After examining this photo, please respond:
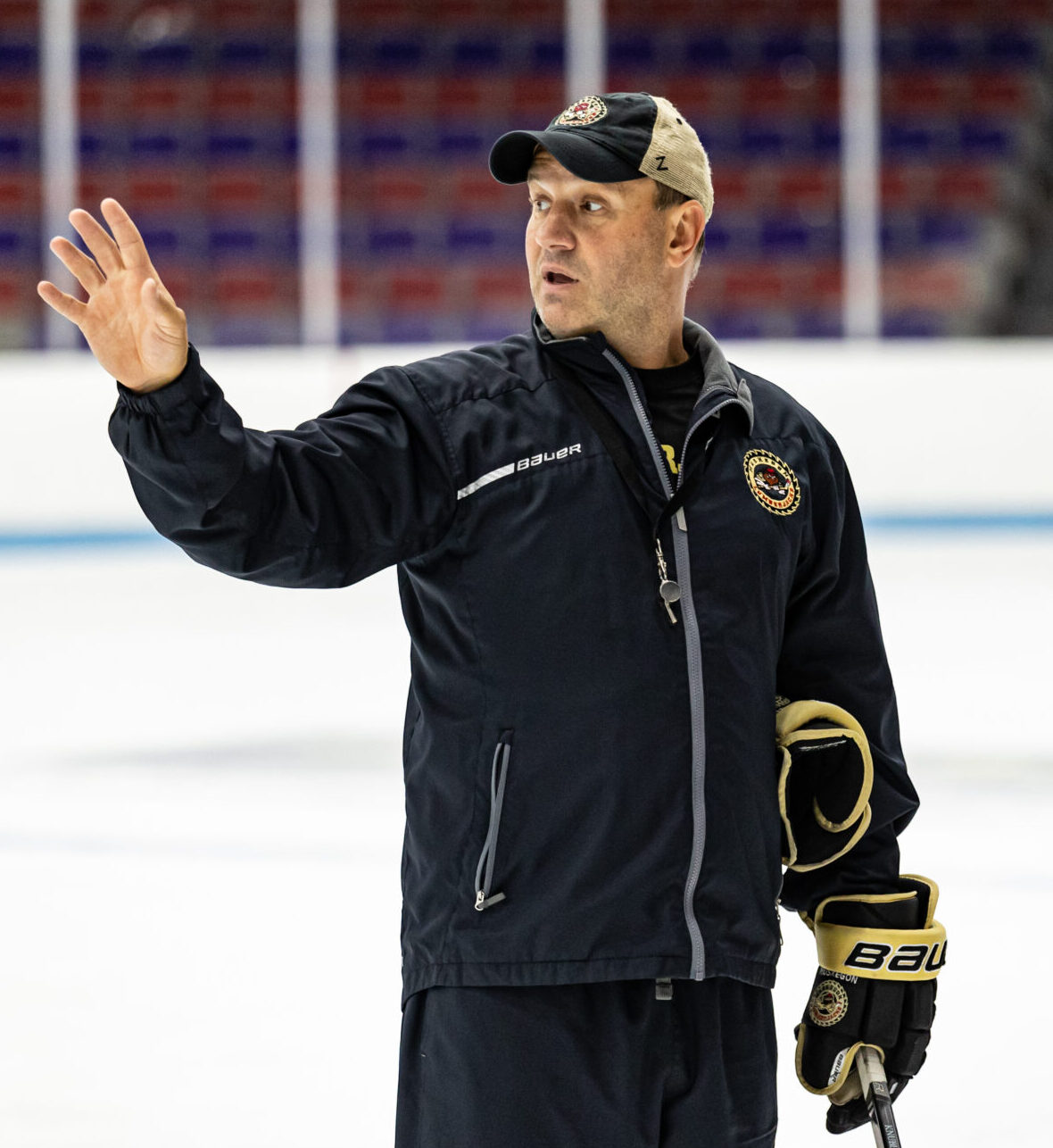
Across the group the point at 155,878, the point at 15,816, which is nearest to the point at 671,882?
the point at 155,878

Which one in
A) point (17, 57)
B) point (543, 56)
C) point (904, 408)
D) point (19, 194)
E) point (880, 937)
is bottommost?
point (880, 937)

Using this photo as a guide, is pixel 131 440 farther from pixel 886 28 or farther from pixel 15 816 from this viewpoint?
pixel 886 28

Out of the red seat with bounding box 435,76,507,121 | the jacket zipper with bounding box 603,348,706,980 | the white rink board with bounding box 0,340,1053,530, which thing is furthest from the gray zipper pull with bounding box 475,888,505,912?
the red seat with bounding box 435,76,507,121

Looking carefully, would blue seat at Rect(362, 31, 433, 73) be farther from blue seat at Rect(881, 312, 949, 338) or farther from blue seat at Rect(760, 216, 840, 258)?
blue seat at Rect(881, 312, 949, 338)

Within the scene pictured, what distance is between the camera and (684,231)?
1.64m

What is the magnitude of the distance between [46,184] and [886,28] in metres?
4.23

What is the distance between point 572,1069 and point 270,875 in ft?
6.56

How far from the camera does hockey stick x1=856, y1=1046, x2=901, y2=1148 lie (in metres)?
1.60

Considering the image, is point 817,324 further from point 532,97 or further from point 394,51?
point 394,51

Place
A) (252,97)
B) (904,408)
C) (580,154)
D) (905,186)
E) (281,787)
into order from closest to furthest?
(580,154)
(281,787)
(904,408)
(905,186)
(252,97)

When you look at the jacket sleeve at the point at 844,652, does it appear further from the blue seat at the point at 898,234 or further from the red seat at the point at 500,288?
the blue seat at the point at 898,234

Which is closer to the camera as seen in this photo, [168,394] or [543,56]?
[168,394]

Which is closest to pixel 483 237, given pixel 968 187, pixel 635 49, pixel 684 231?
pixel 635 49

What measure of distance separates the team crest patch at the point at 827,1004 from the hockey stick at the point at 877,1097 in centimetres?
4
